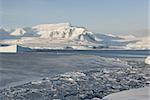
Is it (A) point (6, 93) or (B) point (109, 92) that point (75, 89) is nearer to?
(B) point (109, 92)

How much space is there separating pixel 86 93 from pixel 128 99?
1.11m

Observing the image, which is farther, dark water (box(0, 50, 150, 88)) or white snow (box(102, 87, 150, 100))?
dark water (box(0, 50, 150, 88))

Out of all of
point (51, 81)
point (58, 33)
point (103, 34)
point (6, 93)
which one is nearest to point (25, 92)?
point (6, 93)

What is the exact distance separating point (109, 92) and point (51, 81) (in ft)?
6.52

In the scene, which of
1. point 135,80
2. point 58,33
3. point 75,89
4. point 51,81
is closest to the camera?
point 75,89

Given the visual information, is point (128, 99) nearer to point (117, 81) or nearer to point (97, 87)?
point (97, 87)

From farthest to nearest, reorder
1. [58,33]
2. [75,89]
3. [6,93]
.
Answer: [58,33], [75,89], [6,93]

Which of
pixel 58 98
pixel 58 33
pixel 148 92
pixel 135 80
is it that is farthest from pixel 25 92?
pixel 58 33

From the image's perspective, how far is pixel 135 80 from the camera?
349 inches

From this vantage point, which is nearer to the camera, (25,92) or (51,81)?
(25,92)

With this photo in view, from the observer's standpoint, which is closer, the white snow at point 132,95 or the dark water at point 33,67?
the white snow at point 132,95

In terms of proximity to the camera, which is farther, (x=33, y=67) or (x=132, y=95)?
(x=33, y=67)

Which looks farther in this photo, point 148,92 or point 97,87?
point 97,87

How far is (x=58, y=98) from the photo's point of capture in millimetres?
6121
